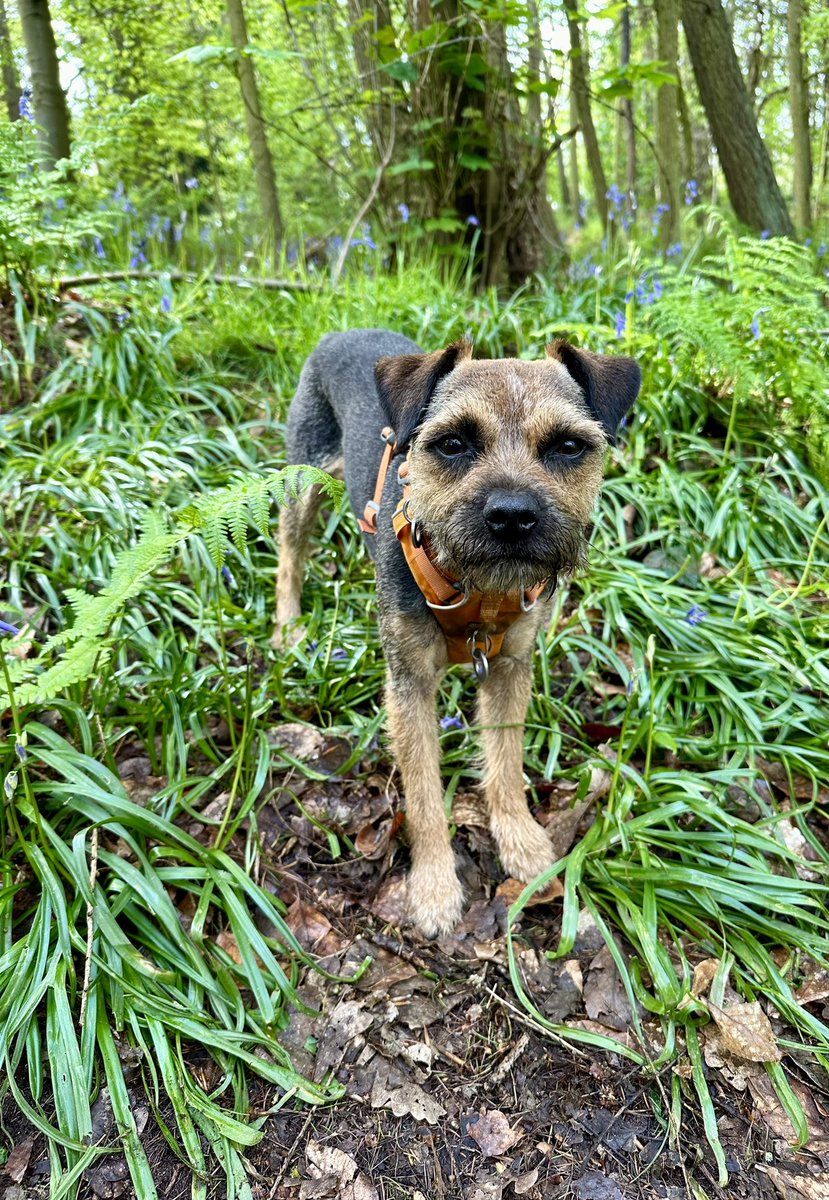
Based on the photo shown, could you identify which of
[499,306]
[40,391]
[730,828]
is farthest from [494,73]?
[730,828]

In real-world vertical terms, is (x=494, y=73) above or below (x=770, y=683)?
above

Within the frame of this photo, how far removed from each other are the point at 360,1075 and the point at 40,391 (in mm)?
4817

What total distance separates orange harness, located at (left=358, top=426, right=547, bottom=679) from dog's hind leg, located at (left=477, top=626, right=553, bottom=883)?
196mm

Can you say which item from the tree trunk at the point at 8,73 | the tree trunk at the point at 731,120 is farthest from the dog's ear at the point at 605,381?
the tree trunk at the point at 8,73

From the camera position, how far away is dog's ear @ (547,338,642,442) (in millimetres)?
2707

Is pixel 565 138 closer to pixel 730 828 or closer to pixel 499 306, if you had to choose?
pixel 499 306

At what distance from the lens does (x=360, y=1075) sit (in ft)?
7.52

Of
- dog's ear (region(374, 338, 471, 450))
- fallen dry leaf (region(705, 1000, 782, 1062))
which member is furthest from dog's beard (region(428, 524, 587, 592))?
fallen dry leaf (region(705, 1000, 782, 1062))

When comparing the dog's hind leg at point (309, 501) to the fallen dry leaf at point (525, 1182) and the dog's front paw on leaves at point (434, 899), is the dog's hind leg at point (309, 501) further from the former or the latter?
the fallen dry leaf at point (525, 1182)

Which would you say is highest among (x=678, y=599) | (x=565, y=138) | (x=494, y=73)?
(x=494, y=73)

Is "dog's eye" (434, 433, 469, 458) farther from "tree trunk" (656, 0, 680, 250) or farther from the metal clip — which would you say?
"tree trunk" (656, 0, 680, 250)

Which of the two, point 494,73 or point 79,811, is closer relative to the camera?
point 79,811

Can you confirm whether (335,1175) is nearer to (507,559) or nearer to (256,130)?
(507,559)

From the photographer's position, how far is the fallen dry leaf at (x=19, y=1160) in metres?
1.97
